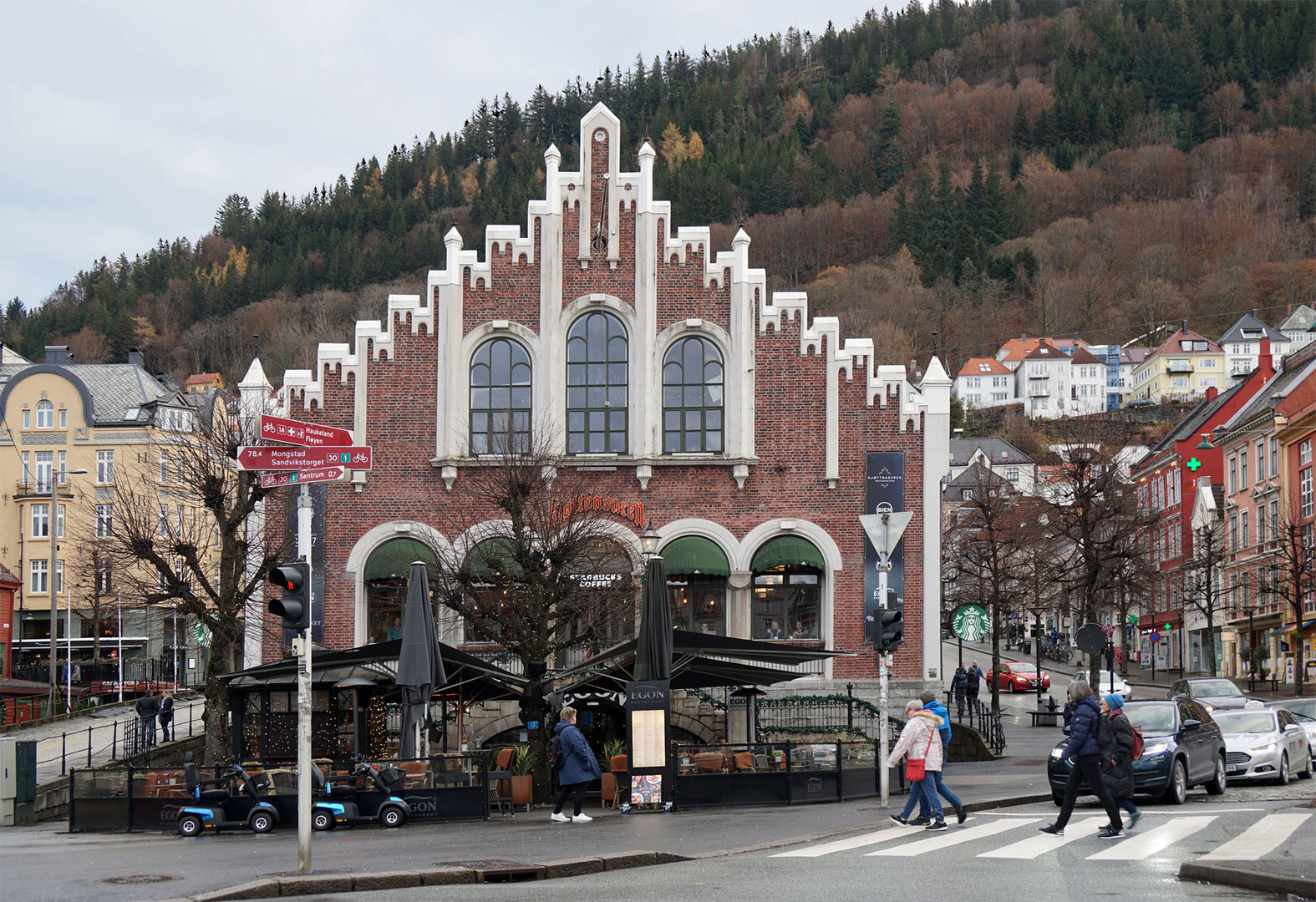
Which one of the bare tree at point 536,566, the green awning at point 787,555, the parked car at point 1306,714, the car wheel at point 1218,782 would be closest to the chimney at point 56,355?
the bare tree at point 536,566

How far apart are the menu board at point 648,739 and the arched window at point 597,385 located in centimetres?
1471

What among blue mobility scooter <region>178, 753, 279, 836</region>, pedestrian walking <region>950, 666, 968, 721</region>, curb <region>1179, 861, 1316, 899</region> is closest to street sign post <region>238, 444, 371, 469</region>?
blue mobility scooter <region>178, 753, 279, 836</region>

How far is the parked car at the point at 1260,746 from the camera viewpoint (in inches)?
980

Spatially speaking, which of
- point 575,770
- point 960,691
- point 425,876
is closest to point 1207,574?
point 960,691

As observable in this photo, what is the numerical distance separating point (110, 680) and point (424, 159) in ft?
459

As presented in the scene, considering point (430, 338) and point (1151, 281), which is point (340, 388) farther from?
point (1151, 281)

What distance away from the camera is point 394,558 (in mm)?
35906

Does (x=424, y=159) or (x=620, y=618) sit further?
(x=424, y=159)

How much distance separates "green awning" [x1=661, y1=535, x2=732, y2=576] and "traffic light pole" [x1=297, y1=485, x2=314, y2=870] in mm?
20962

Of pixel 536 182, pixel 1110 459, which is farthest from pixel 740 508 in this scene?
pixel 536 182

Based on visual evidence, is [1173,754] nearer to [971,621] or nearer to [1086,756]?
[1086,756]

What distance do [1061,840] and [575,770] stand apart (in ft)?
22.4

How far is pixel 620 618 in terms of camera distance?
35094 mm

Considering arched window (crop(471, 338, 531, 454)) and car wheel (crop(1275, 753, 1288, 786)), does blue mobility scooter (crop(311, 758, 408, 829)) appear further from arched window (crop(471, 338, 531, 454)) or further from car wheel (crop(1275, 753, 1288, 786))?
arched window (crop(471, 338, 531, 454))
